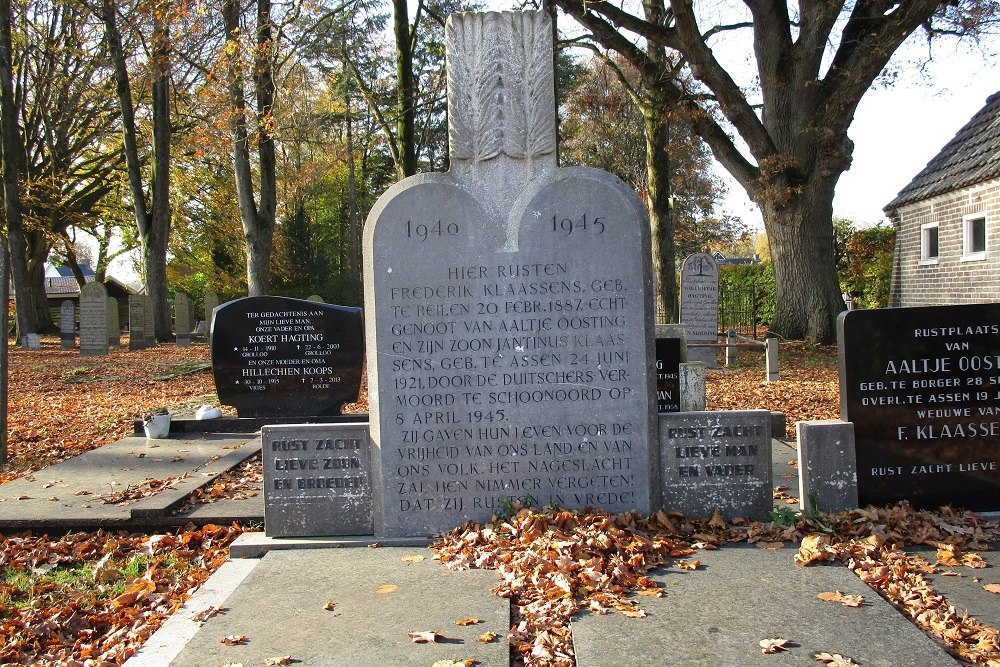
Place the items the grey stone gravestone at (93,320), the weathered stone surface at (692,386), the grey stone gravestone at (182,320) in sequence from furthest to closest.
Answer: the grey stone gravestone at (182,320) → the grey stone gravestone at (93,320) → the weathered stone surface at (692,386)

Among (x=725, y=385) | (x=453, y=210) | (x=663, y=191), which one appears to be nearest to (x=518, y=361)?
(x=453, y=210)

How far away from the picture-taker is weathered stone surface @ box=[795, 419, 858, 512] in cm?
533

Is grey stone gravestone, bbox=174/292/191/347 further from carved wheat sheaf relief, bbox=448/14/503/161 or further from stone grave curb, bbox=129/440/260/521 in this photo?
carved wheat sheaf relief, bbox=448/14/503/161

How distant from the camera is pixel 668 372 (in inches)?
348

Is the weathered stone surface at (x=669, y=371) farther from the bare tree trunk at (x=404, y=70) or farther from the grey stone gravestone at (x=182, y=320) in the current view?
the grey stone gravestone at (x=182, y=320)

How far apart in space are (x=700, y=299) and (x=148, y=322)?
1874 centimetres

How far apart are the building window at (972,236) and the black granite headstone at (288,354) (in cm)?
1558

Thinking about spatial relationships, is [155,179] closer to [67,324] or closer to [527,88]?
[67,324]

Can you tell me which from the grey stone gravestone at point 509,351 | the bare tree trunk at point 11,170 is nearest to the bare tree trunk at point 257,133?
the bare tree trunk at point 11,170

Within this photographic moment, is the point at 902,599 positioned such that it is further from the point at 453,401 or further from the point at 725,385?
the point at 725,385

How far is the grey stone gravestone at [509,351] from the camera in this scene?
5.34 m

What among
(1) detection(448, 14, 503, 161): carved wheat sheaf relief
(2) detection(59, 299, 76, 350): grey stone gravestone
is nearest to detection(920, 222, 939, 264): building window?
(1) detection(448, 14, 503, 161): carved wheat sheaf relief

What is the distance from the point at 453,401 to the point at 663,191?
1628 cm

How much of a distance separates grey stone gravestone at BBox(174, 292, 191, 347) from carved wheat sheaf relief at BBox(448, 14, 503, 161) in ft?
77.6
